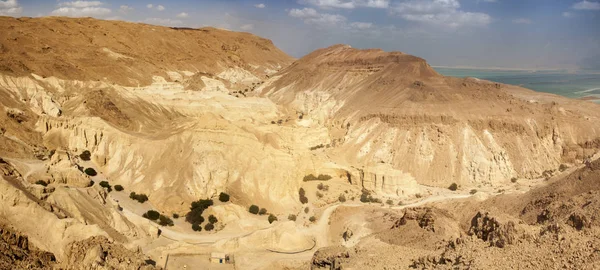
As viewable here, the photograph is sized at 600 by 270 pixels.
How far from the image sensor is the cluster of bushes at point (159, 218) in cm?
3007

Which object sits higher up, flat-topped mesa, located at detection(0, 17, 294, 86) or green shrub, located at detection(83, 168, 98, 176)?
flat-topped mesa, located at detection(0, 17, 294, 86)

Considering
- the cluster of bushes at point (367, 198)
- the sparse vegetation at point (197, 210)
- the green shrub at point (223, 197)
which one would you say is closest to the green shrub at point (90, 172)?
the sparse vegetation at point (197, 210)

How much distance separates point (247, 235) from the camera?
27656 mm

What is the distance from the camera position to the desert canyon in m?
20.1

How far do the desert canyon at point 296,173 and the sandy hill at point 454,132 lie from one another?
171 mm

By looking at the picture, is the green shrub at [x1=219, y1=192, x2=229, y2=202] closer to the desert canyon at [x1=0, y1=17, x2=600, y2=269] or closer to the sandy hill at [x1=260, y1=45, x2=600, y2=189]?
the desert canyon at [x1=0, y1=17, x2=600, y2=269]

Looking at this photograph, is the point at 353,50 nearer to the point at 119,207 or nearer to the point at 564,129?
the point at 564,129

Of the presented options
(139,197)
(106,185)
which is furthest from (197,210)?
(106,185)

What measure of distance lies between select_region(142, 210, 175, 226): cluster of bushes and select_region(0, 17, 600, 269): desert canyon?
36cm

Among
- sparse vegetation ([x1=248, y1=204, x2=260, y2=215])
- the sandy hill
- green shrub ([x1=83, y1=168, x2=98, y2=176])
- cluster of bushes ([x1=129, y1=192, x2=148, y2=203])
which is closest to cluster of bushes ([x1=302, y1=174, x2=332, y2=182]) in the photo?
the sandy hill

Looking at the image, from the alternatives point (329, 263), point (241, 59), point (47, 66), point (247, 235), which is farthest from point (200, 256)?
point (241, 59)

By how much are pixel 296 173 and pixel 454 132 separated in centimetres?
1703

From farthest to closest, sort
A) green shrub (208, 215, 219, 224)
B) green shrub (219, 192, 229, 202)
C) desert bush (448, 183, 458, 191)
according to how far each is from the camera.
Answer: desert bush (448, 183, 458, 191) < green shrub (219, 192, 229, 202) < green shrub (208, 215, 219, 224)

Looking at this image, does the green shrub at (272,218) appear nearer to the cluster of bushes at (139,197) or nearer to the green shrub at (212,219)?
the green shrub at (212,219)
